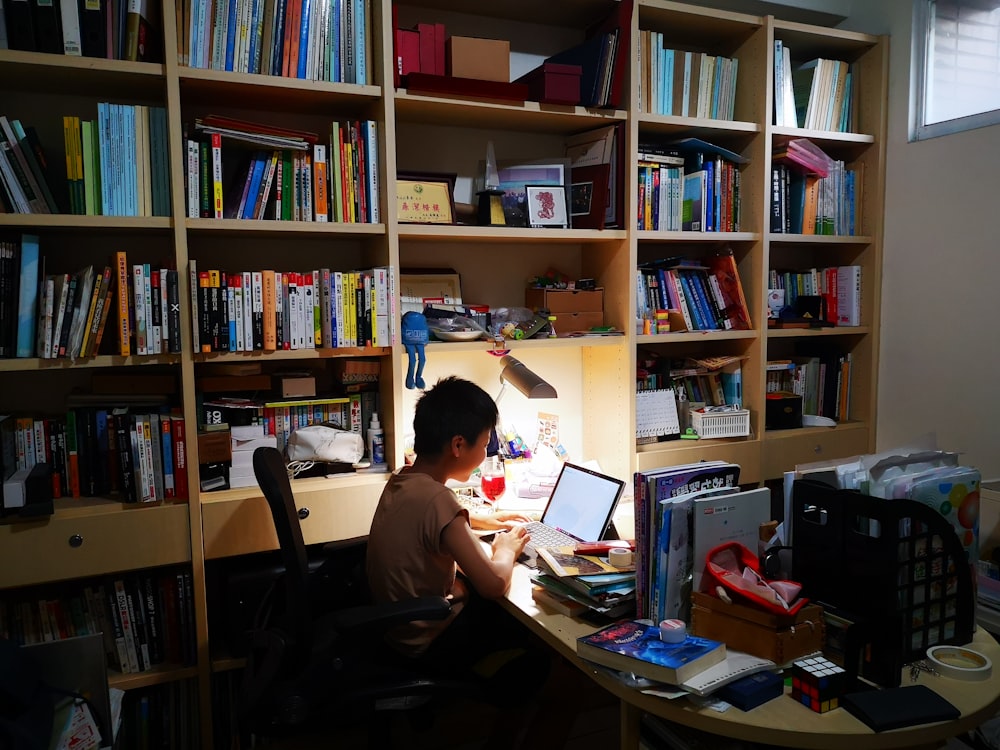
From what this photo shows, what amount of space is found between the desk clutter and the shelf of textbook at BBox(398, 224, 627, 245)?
3.55 ft

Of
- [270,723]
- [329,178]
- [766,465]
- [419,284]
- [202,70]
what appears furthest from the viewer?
[766,465]

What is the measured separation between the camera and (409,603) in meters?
1.70

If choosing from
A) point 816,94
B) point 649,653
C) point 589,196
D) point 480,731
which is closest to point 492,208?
point 589,196

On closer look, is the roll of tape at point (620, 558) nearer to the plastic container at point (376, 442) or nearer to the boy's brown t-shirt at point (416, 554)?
the boy's brown t-shirt at point (416, 554)

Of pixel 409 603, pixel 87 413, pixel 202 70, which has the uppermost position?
pixel 202 70

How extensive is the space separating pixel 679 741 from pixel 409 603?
65cm

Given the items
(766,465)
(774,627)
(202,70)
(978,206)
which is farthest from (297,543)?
(978,206)

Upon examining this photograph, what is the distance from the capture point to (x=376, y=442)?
2416mm

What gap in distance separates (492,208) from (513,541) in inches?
45.8

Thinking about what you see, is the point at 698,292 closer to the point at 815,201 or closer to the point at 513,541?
the point at 815,201

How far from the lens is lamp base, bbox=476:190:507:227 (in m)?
2.53

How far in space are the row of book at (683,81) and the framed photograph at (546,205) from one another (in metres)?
0.45

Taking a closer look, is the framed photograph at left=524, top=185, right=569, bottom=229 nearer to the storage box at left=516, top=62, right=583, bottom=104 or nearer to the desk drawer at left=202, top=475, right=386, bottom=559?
the storage box at left=516, top=62, right=583, bottom=104

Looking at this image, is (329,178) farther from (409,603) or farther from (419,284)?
(409,603)
